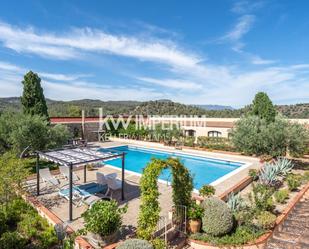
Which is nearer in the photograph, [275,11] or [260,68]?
[275,11]

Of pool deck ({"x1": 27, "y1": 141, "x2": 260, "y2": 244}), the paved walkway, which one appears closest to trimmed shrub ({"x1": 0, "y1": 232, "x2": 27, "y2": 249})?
pool deck ({"x1": 27, "y1": 141, "x2": 260, "y2": 244})

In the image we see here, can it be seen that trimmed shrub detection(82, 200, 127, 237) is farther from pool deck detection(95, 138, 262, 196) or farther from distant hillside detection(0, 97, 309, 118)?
distant hillside detection(0, 97, 309, 118)

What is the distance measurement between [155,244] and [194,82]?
87.6 ft

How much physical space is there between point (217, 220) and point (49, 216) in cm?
559

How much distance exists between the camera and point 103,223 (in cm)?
634

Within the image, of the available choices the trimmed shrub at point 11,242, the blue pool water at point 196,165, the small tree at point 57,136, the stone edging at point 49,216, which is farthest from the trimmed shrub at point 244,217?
the small tree at point 57,136

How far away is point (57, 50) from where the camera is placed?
18.8 meters

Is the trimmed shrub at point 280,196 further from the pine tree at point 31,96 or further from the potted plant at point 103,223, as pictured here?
the pine tree at point 31,96

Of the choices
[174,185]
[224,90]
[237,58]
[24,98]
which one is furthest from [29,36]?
[224,90]

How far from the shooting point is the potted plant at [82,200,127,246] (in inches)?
249

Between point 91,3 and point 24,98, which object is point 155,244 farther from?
point 24,98

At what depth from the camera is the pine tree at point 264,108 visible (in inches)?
696

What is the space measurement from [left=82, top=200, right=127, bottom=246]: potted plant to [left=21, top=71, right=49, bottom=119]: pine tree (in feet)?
46.3

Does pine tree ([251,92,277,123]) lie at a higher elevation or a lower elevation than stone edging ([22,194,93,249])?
higher
